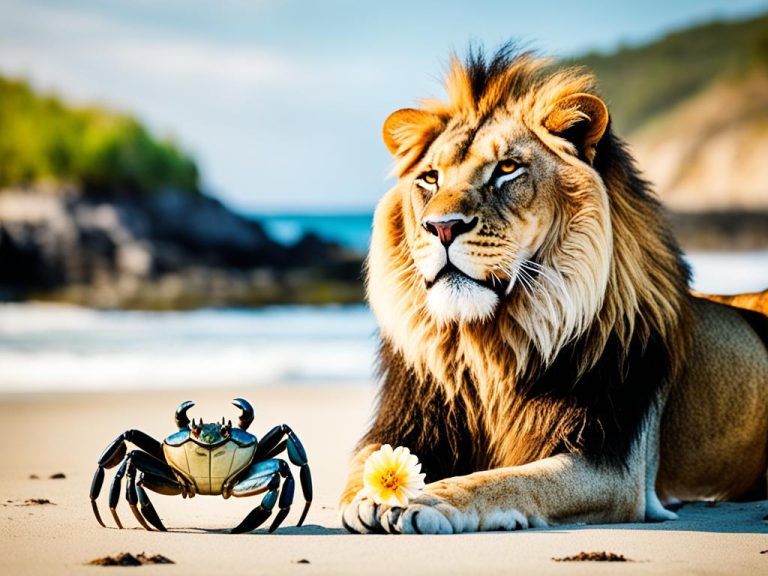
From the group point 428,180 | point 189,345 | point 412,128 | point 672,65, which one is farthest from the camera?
point 672,65

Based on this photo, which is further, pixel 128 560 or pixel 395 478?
pixel 395 478

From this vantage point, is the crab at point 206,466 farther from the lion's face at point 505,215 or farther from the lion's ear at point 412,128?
the lion's ear at point 412,128

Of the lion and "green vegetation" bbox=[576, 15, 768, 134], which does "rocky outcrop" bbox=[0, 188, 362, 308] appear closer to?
the lion

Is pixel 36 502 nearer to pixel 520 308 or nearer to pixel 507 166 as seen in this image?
pixel 520 308

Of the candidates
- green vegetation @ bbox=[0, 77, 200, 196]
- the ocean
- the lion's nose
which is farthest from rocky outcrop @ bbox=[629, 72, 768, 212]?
the lion's nose

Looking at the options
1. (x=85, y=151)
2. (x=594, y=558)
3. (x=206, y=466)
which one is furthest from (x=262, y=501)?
(x=85, y=151)

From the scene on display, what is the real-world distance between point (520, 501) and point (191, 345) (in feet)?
43.1

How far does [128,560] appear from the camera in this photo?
4.48 metres

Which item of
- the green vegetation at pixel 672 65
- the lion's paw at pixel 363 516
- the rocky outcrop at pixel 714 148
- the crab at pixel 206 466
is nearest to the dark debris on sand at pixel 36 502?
the crab at pixel 206 466

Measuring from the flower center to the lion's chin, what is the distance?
28.7 inches

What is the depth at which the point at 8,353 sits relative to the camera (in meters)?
16.2

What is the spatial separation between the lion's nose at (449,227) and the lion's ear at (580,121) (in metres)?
0.60

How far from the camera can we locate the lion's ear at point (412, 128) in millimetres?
5738

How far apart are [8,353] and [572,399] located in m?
12.0
